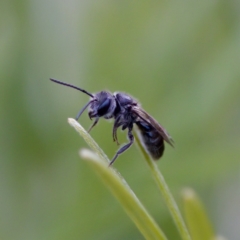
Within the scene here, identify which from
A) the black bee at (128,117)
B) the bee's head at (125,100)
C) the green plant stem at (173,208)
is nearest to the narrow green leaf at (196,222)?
the green plant stem at (173,208)

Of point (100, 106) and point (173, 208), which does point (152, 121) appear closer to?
point (100, 106)

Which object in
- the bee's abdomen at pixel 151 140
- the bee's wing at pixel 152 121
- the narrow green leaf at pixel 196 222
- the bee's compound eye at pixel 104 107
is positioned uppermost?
the narrow green leaf at pixel 196 222

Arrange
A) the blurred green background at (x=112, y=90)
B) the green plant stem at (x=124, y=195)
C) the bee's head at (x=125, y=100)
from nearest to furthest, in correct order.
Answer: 1. the green plant stem at (x=124, y=195)
2. the blurred green background at (x=112, y=90)
3. the bee's head at (x=125, y=100)

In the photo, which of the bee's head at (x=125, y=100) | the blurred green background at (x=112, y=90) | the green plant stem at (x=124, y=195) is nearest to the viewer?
the green plant stem at (x=124, y=195)

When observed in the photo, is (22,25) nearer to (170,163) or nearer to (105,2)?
(105,2)

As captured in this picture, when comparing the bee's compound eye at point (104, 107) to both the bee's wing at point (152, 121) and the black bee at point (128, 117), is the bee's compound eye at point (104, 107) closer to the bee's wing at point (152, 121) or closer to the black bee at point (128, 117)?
the black bee at point (128, 117)

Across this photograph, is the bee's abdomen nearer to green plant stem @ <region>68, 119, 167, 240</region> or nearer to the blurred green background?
the blurred green background

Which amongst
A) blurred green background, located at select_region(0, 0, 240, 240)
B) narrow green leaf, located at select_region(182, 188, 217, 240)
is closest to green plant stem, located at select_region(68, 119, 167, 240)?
narrow green leaf, located at select_region(182, 188, 217, 240)

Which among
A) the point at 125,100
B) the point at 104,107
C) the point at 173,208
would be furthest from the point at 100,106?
the point at 173,208
